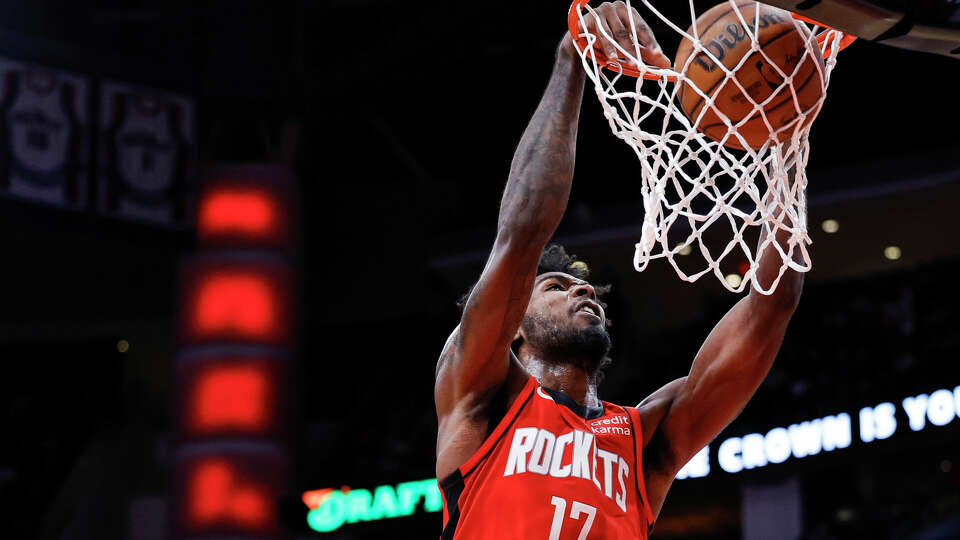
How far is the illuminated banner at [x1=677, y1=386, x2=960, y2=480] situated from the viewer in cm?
1045

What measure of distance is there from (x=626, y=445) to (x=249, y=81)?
924 cm

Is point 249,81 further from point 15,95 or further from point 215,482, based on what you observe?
point 215,482

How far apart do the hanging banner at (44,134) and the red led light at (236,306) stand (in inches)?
50.2

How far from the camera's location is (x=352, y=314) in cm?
1673

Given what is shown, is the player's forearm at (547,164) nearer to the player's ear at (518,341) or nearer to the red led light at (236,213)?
the player's ear at (518,341)

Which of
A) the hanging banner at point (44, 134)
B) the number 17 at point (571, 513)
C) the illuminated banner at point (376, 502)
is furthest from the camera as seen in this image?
the illuminated banner at point (376, 502)

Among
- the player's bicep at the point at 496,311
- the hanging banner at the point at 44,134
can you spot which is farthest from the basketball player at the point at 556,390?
the hanging banner at the point at 44,134

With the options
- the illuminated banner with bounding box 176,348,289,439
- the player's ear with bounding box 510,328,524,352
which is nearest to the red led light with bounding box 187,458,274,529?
the illuminated banner with bounding box 176,348,289,439

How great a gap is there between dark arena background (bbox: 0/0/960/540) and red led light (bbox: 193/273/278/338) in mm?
26

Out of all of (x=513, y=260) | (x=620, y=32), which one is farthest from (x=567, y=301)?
(x=620, y=32)

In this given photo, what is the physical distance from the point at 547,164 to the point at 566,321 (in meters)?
0.44

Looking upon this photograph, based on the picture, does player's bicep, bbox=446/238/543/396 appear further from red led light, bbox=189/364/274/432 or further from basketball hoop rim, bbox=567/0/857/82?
red led light, bbox=189/364/274/432

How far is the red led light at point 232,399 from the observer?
1105 centimetres

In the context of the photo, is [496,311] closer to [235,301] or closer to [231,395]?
[231,395]
